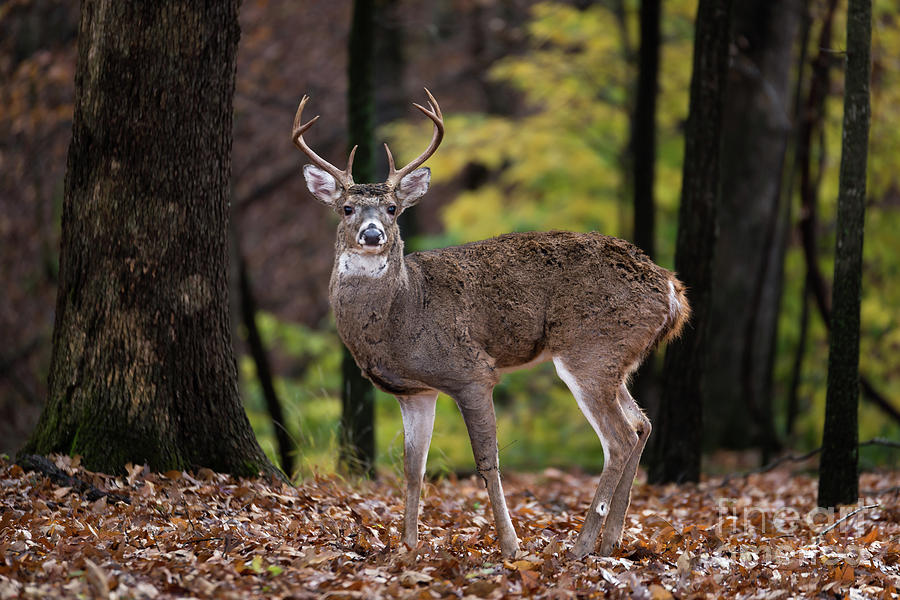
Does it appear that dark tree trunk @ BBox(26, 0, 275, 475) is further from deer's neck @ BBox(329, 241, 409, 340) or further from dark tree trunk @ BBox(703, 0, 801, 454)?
dark tree trunk @ BBox(703, 0, 801, 454)

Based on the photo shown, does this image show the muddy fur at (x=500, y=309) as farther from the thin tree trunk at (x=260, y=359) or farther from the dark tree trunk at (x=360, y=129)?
the thin tree trunk at (x=260, y=359)

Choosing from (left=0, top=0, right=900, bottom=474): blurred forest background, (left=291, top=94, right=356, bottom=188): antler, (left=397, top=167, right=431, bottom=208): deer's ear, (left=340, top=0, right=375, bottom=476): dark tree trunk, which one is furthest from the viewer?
(left=0, top=0, right=900, bottom=474): blurred forest background

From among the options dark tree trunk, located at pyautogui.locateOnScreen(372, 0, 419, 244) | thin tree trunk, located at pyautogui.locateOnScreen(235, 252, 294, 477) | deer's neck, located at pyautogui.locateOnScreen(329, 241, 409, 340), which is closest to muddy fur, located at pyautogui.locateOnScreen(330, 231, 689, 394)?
deer's neck, located at pyautogui.locateOnScreen(329, 241, 409, 340)

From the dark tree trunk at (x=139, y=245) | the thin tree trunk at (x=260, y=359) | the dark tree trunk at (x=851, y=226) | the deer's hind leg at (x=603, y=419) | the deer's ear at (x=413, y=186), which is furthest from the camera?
the thin tree trunk at (x=260, y=359)

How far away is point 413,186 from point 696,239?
3.12 meters

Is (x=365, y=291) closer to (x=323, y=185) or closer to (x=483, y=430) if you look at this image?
(x=323, y=185)

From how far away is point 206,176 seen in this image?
6.59 m

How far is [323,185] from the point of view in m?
5.99

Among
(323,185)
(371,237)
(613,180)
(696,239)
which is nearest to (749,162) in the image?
(613,180)

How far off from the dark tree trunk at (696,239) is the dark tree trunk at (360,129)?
2.55 m

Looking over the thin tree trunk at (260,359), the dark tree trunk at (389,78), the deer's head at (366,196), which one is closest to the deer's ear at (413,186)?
the deer's head at (366,196)

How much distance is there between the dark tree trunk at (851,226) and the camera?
7.03 meters

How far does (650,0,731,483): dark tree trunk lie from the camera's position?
8117 mm

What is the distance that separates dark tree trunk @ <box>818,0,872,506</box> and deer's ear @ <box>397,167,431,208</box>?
9.81 ft
